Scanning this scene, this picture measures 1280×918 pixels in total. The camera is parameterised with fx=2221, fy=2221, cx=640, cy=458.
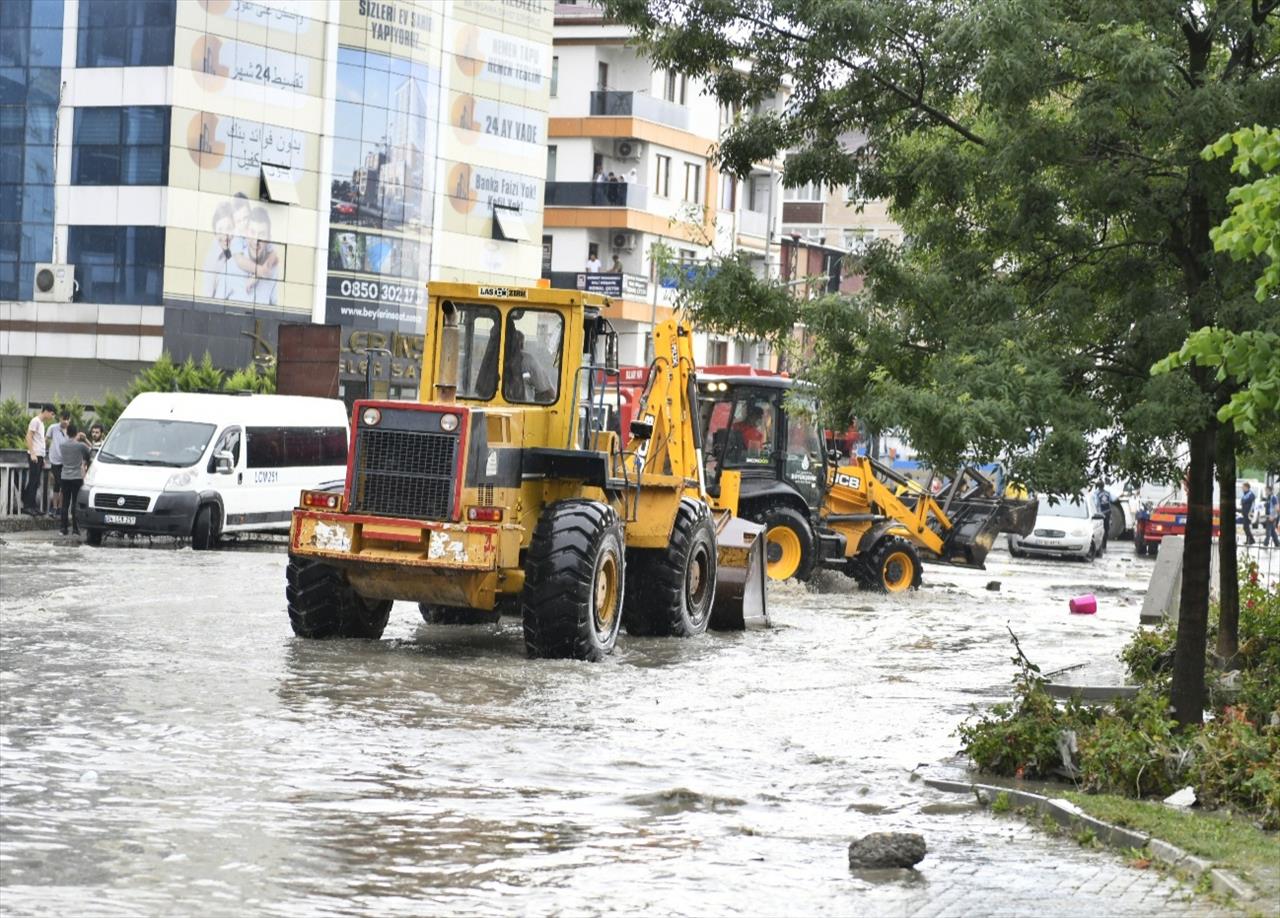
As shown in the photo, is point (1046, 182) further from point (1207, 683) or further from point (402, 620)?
point (402, 620)

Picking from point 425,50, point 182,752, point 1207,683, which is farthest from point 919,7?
point 425,50

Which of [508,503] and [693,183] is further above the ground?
[693,183]

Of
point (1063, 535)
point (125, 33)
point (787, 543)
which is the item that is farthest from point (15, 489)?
point (1063, 535)

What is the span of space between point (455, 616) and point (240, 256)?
3538 cm

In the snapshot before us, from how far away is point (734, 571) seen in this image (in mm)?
23844

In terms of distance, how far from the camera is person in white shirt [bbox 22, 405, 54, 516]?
35812mm

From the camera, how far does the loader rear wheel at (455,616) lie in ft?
74.1

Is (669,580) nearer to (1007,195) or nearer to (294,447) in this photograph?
(1007,195)

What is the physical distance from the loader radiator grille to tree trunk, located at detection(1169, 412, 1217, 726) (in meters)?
6.88

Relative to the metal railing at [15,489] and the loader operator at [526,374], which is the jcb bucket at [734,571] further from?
the metal railing at [15,489]

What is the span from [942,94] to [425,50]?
48.3 meters

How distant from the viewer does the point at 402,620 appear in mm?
22875

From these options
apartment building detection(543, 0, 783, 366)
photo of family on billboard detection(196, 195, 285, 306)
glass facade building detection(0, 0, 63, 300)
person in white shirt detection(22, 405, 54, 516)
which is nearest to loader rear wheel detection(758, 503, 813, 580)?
person in white shirt detection(22, 405, 54, 516)

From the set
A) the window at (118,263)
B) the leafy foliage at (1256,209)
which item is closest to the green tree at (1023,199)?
the leafy foliage at (1256,209)
